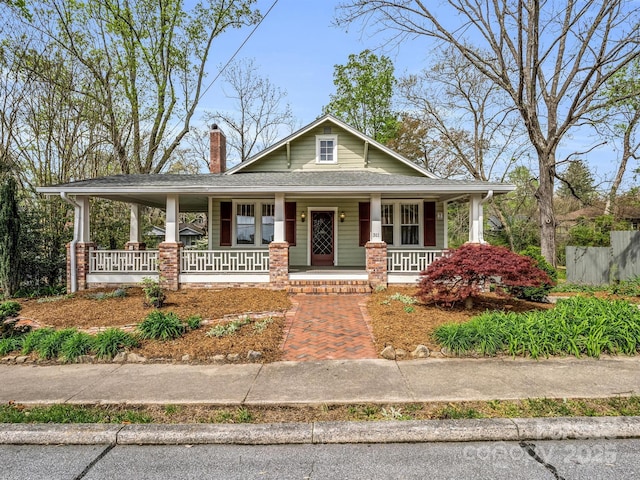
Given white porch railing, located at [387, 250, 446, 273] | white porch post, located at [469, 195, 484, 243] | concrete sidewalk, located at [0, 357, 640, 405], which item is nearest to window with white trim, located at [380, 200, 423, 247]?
white porch railing, located at [387, 250, 446, 273]

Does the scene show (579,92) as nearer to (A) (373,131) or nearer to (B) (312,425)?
(B) (312,425)

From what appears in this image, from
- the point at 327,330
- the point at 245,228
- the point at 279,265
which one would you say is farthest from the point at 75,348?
the point at 245,228

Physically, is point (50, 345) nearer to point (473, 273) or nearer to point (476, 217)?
point (473, 273)

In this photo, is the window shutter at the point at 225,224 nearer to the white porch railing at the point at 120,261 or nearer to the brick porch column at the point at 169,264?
the white porch railing at the point at 120,261

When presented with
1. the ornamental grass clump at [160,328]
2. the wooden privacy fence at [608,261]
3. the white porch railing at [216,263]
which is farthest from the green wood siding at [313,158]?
the ornamental grass clump at [160,328]

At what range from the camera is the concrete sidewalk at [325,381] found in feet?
12.9

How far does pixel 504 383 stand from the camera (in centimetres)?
423

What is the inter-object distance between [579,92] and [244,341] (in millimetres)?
13750

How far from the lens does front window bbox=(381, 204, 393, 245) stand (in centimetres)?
1338

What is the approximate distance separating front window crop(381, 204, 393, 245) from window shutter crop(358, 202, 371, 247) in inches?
28.3

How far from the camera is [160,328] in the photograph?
19.6 feet

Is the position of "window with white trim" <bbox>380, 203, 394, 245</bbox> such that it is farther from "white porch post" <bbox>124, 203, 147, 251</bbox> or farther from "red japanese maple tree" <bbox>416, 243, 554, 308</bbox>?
"white porch post" <bbox>124, 203, 147, 251</bbox>

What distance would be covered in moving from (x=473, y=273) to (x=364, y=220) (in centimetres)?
615

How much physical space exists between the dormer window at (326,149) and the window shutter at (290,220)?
6.98 feet
